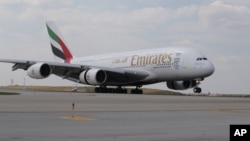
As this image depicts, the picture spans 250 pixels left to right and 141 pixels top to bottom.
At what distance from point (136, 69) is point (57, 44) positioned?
14.9 meters

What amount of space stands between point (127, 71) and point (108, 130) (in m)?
36.9

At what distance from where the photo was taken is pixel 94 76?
47.8 metres

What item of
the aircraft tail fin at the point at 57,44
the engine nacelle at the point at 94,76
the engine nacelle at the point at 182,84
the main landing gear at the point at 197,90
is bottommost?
the main landing gear at the point at 197,90

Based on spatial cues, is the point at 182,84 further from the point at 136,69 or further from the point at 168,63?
the point at 168,63

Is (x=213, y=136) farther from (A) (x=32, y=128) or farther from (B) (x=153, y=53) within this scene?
(B) (x=153, y=53)

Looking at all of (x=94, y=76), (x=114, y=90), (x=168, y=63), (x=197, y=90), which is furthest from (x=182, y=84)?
(x=94, y=76)

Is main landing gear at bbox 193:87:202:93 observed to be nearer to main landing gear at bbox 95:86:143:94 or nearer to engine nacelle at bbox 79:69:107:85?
main landing gear at bbox 95:86:143:94

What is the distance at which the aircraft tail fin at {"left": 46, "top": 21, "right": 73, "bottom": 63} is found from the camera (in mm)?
61375

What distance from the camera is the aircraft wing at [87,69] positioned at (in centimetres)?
4956

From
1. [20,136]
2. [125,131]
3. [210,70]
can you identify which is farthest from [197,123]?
[210,70]

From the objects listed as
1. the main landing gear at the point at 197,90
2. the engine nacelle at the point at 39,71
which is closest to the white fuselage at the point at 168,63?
the main landing gear at the point at 197,90

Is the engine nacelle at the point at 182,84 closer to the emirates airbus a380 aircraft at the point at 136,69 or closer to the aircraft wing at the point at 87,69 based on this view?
the emirates airbus a380 aircraft at the point at 136,69

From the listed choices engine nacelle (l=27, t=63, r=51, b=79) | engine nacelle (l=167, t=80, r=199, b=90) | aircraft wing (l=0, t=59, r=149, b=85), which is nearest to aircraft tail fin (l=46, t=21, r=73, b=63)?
aircraft wing (l=0, t=59, r=149, b=85)

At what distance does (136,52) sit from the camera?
171ft
